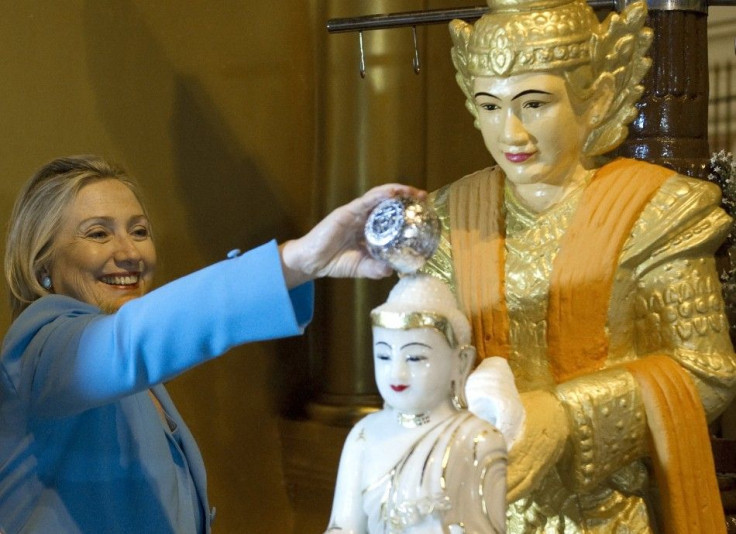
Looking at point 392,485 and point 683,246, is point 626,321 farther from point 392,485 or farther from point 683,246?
point 392,485

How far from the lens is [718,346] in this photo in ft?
5.65

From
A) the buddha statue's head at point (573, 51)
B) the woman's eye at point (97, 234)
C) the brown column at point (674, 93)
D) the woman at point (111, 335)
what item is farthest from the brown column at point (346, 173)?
the woman's eye at point (97, 234)

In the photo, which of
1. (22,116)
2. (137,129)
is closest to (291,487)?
(137,129)

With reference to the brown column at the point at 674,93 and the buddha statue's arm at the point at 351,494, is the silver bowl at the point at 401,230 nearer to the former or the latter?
the buddha statue's arm at the point at 351,494

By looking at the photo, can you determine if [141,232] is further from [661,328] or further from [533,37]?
[661,328]

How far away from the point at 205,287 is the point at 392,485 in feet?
1.10

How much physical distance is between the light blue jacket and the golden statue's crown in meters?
0.54

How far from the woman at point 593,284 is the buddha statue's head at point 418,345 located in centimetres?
28

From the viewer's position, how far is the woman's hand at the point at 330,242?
133 cm

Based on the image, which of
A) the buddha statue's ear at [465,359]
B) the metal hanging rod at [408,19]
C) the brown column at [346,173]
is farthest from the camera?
the brown column at [346,173]

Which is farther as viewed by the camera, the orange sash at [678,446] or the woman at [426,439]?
the orange sash at [678,446]

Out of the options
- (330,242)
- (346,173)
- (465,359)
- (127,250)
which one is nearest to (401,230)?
(330,242)

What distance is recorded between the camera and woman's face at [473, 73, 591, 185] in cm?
171

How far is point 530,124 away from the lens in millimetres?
1722
